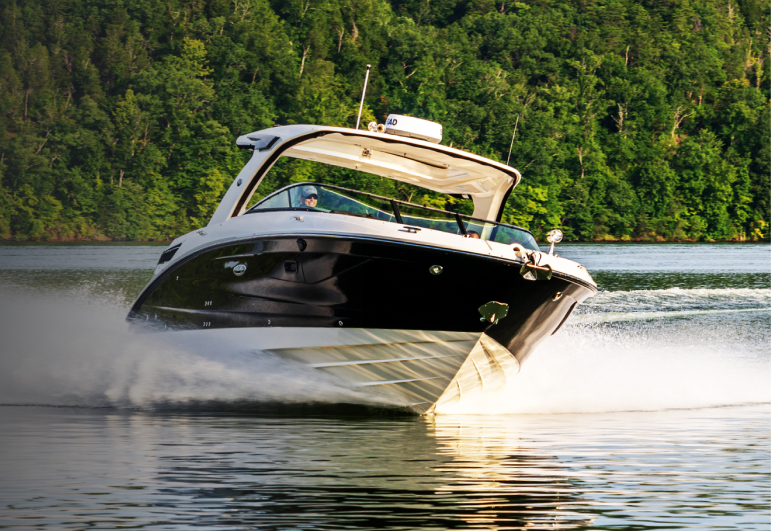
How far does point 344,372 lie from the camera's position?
9.23 metres

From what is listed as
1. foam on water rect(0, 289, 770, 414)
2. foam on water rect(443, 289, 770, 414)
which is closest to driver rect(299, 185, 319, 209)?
foam on water rect(0, 289, 770, 414)

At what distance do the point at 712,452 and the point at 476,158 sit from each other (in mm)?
4038

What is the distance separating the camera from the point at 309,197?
9.41 meters

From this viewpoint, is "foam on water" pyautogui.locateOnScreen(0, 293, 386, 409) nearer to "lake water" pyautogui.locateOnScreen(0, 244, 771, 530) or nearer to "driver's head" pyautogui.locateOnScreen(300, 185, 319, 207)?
"lake water" pyautogui.locateOnScreen(0, 244, 771, 530)

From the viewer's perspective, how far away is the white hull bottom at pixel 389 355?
9016mm

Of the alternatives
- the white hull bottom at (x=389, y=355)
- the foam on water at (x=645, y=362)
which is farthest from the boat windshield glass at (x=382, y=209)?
the foam on water at (x=645, y=362)

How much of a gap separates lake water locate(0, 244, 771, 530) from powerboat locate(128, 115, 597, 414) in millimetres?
387

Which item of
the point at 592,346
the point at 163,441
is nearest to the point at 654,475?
the point at 163,441

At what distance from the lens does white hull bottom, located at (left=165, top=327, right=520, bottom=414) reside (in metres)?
9.02

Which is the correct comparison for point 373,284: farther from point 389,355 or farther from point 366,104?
point 366,104

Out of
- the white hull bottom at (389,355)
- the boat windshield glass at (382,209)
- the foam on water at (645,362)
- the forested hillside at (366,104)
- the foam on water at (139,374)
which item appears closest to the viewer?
the white hull bottom at (389,355)

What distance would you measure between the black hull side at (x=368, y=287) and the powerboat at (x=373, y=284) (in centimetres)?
1

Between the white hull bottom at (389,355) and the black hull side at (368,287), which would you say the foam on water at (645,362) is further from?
the black hull side at (368,287)

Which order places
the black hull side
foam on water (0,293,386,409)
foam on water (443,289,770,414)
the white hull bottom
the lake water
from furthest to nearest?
foam on water (443,289,770,414) < foam on water (0,293,386,409) < the white hull bottom < the black hull side < the lake water
